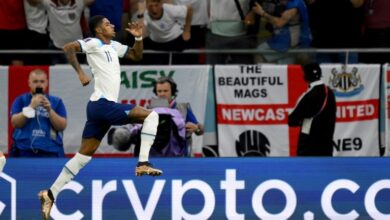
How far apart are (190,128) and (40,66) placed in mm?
3336

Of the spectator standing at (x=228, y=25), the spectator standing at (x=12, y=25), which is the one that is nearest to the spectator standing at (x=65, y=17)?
the spectator standing at (x=12, y=25)

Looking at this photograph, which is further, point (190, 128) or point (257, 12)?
point (257, 12)

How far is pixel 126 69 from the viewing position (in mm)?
20094

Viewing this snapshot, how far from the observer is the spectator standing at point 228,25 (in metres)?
20.2

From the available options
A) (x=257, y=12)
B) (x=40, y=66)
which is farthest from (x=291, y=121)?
(x=40, y=66)

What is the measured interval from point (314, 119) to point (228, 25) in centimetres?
290

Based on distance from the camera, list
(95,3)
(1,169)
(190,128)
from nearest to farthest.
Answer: (1,169), (190,128), (95,3)

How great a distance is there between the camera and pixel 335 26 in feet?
67.5

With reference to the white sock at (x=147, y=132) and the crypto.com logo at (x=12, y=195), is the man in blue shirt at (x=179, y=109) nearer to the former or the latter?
the white sock at (x=147, y=132)

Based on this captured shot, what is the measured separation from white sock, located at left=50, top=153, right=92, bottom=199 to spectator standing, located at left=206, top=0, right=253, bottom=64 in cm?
496

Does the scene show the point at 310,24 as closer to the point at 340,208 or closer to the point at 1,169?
the point at 340,208

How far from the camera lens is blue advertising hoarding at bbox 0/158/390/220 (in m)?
16.4

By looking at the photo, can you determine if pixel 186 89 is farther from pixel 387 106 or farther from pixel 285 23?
pixel 387 106

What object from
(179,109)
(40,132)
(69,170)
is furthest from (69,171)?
(179,109)
